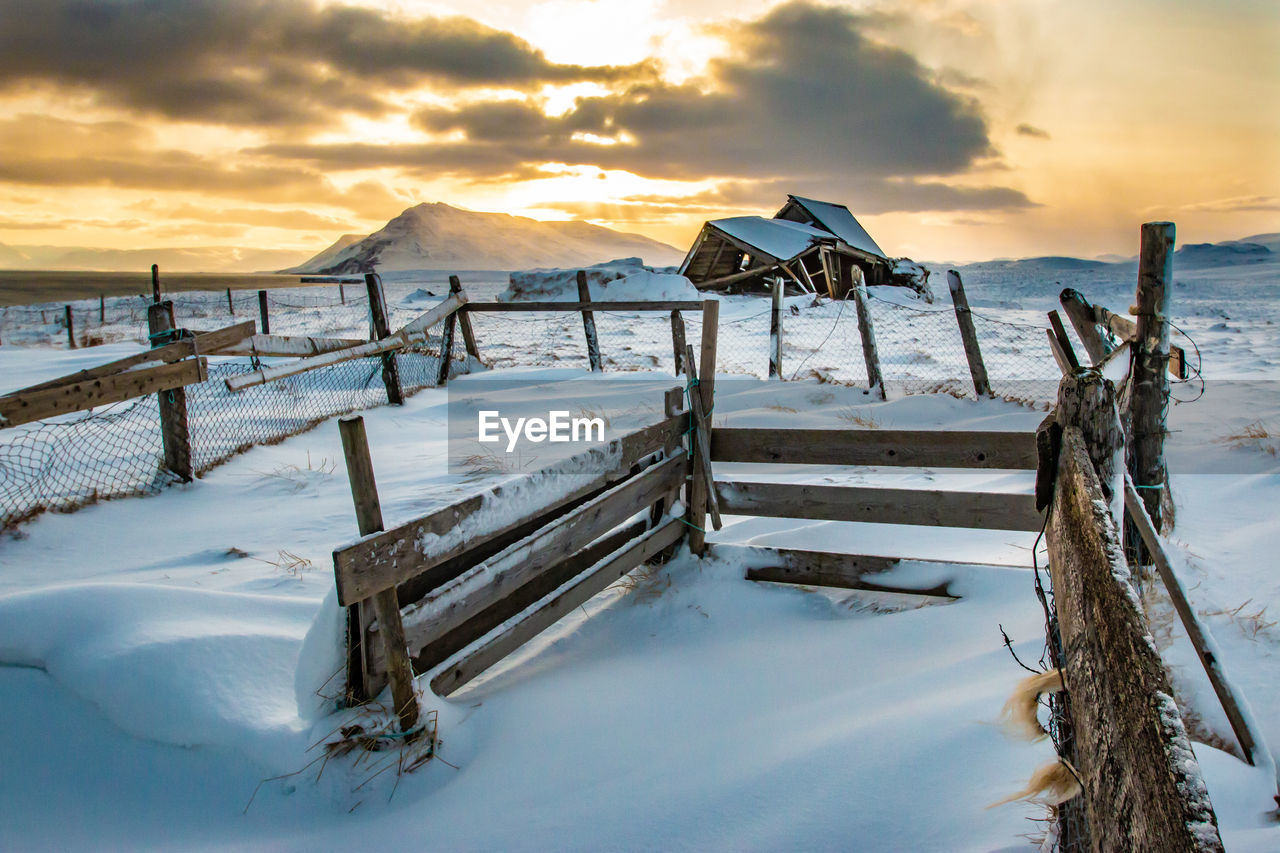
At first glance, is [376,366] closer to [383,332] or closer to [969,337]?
[383,332]

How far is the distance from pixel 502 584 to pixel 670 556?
5.53ft

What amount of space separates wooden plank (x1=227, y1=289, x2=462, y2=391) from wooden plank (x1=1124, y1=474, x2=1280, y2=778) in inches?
242

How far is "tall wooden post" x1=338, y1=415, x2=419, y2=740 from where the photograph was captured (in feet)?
7.84

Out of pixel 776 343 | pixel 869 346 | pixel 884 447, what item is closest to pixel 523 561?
pixel 884 447

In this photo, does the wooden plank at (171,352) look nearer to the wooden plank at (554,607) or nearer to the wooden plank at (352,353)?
the wooden plank at (352,353)

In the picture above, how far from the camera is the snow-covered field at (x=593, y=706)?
2.33m

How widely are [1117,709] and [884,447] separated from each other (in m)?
3.02

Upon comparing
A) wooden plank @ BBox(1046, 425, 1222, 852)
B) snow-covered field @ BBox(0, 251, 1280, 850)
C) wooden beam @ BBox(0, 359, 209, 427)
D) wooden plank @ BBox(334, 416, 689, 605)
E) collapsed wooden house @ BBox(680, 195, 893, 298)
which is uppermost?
collapsed wooden house @ BBox(680, 195, 893, 298)

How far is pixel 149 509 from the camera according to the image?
212 inches

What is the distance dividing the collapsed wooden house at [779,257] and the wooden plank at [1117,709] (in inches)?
869

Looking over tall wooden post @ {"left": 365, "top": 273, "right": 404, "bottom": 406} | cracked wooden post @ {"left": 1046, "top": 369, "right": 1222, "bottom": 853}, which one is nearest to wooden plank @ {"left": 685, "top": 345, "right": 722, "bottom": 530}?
cracked wooden post @ {"left": 1046, "top": 369, "right": 1222, "bottom": 853}

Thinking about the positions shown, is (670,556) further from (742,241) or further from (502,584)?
(742,241)

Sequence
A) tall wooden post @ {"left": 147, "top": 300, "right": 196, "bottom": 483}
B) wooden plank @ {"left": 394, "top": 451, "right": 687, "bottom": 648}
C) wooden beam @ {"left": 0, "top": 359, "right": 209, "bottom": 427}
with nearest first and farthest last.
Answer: wooden plank @ {"left": 394, "top": 451, "right": 687, "bottom": 648}, wooden beam @ {"left": 0, "top": 359, "right": 209, "bottom": 427}, tall wooden post @ {"left": 147, "top": 300, "right": 196, "bottom": 483}

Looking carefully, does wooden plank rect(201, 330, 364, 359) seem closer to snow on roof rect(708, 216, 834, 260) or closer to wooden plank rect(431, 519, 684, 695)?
wooden plank rect(431, 519, 684, 695)
